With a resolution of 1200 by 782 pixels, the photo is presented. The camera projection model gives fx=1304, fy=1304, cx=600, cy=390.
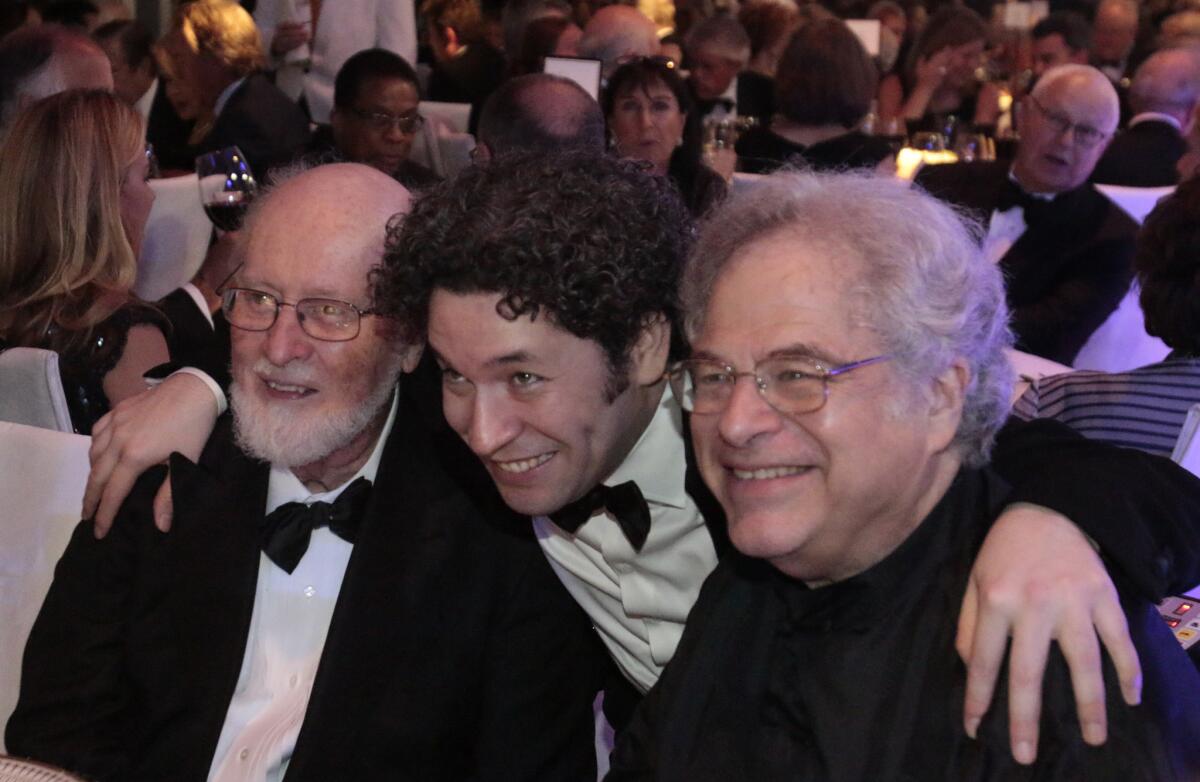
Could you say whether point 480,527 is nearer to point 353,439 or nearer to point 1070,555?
point 353,439

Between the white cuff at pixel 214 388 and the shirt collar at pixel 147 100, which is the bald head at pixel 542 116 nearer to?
the white cuff at pixel 214 388

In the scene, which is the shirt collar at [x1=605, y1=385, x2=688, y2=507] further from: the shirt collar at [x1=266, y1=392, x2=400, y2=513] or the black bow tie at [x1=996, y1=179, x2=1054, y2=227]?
the black bow tie at [x1=996, y1=179, x2=1054, y2=227]

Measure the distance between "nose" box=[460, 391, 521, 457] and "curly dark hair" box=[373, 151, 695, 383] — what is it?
123 mm

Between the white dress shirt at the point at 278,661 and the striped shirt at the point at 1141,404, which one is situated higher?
the striped shirt at the point at 1141,404

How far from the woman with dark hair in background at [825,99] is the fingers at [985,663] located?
377 centimetres

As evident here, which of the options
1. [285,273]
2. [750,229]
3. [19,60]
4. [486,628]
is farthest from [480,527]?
[19,60]

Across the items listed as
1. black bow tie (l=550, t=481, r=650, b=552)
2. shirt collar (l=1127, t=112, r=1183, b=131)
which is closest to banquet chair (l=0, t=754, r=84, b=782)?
black bow tie (l=550, t=481, r=650, b=552)

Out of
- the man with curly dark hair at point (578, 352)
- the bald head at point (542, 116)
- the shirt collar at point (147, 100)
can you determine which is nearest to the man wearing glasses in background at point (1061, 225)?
the bald head at point (542, 116)

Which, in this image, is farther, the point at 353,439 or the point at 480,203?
the point at 353,439

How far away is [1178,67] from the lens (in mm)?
5887

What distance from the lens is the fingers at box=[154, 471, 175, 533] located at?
2.04 metres

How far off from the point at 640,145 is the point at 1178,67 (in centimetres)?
272

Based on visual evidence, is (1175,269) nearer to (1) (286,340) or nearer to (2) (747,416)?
(2) (747,416)

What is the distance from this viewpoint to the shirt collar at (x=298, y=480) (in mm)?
2174
